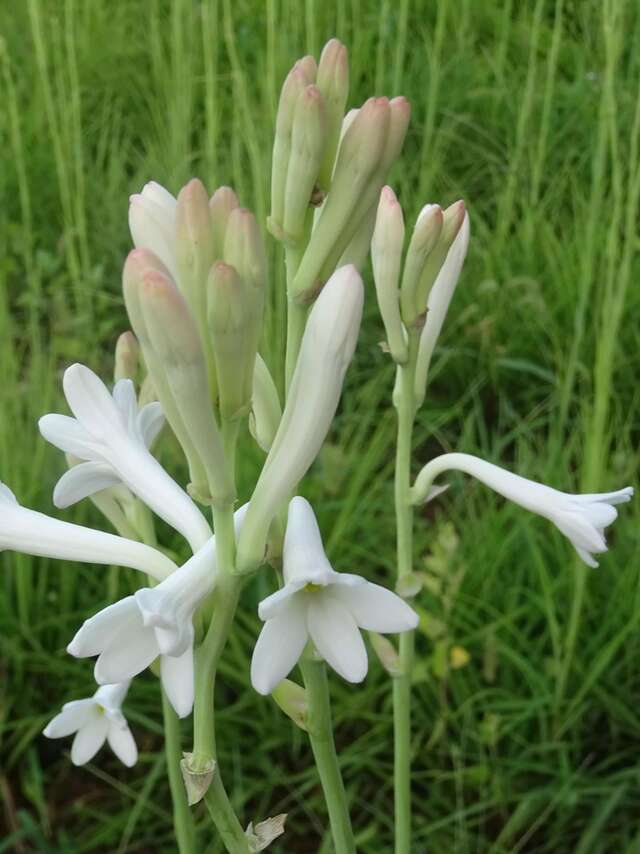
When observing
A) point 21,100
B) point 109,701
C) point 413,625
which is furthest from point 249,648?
point 21,100

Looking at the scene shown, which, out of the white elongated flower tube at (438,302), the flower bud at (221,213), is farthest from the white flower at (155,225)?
the white elongated flower tube at (438,302)

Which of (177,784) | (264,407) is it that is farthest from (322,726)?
(177,784)

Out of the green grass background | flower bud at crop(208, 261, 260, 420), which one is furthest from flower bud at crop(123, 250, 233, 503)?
the green grass background

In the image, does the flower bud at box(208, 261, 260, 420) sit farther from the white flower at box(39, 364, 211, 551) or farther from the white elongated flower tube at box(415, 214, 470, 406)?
the white elongated flower tube at box(415, 214, 470, 406)

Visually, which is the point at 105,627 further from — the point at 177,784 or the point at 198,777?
the point at 177,784

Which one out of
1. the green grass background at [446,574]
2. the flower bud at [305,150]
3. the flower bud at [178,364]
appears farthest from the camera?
the green grass background at [446,574]

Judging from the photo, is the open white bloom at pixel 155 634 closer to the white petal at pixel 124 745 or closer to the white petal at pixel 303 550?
the white petal at pixel 303 550
